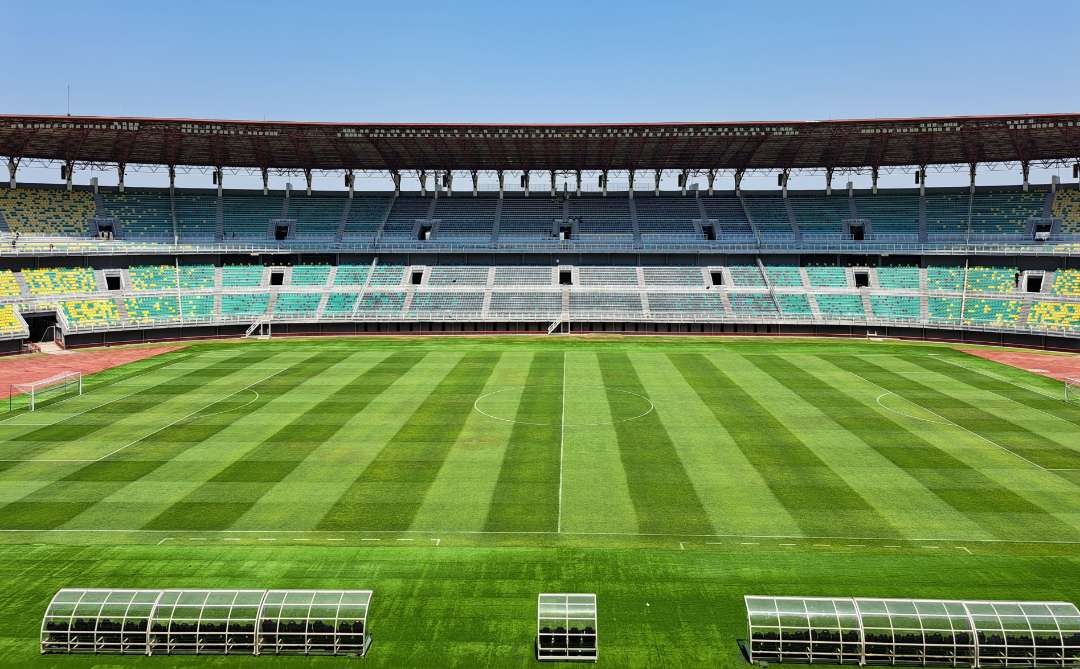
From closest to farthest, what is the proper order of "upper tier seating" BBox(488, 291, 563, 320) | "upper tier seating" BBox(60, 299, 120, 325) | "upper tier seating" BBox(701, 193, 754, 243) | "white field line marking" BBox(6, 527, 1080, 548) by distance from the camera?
"white field line marking" BBox(6, 527, 1080, 548), "upper tier seating" BBox(60, 299, 120, 325), "upper tier seating" BBox(488, 291, 563, 320), "upper tier seating" BBox(701, 193, 754, 243)

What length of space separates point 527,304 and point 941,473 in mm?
43870

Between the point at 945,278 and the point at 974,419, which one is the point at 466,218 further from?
the point at 974,419

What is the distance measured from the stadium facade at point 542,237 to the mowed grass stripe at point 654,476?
3147cm

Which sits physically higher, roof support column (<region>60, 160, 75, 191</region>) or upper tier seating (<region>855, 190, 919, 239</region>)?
roof support column (<region>60, 160, 75, 191</region>)

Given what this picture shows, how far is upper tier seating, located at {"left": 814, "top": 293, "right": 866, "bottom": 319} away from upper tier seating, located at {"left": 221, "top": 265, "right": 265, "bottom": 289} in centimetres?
5020

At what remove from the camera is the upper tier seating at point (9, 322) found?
164ft

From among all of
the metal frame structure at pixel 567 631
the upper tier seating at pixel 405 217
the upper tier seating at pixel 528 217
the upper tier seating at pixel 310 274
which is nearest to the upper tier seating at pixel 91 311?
the upper tier seating at pixel 310 274

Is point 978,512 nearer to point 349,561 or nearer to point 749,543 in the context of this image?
point 749,543

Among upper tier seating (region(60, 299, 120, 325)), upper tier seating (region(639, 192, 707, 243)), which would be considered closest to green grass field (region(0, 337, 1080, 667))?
upper tier seating (region(60, 299, 120, 325))

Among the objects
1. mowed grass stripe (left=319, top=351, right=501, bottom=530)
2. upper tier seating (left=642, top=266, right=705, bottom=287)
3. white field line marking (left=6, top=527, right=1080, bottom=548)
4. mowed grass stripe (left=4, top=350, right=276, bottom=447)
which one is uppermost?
upper tier seating (left=642, top=266, right=705, bottom=287)

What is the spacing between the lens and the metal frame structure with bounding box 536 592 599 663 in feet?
47.0

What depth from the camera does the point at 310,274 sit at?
69.5m

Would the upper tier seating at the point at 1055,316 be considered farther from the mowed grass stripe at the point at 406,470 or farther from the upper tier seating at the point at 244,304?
the upper tier seating at the point at 244,304

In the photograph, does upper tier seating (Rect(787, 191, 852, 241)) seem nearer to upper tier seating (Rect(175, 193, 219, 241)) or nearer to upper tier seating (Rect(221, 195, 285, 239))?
upper tier seating (Rect(221, 195, 285, 239))
